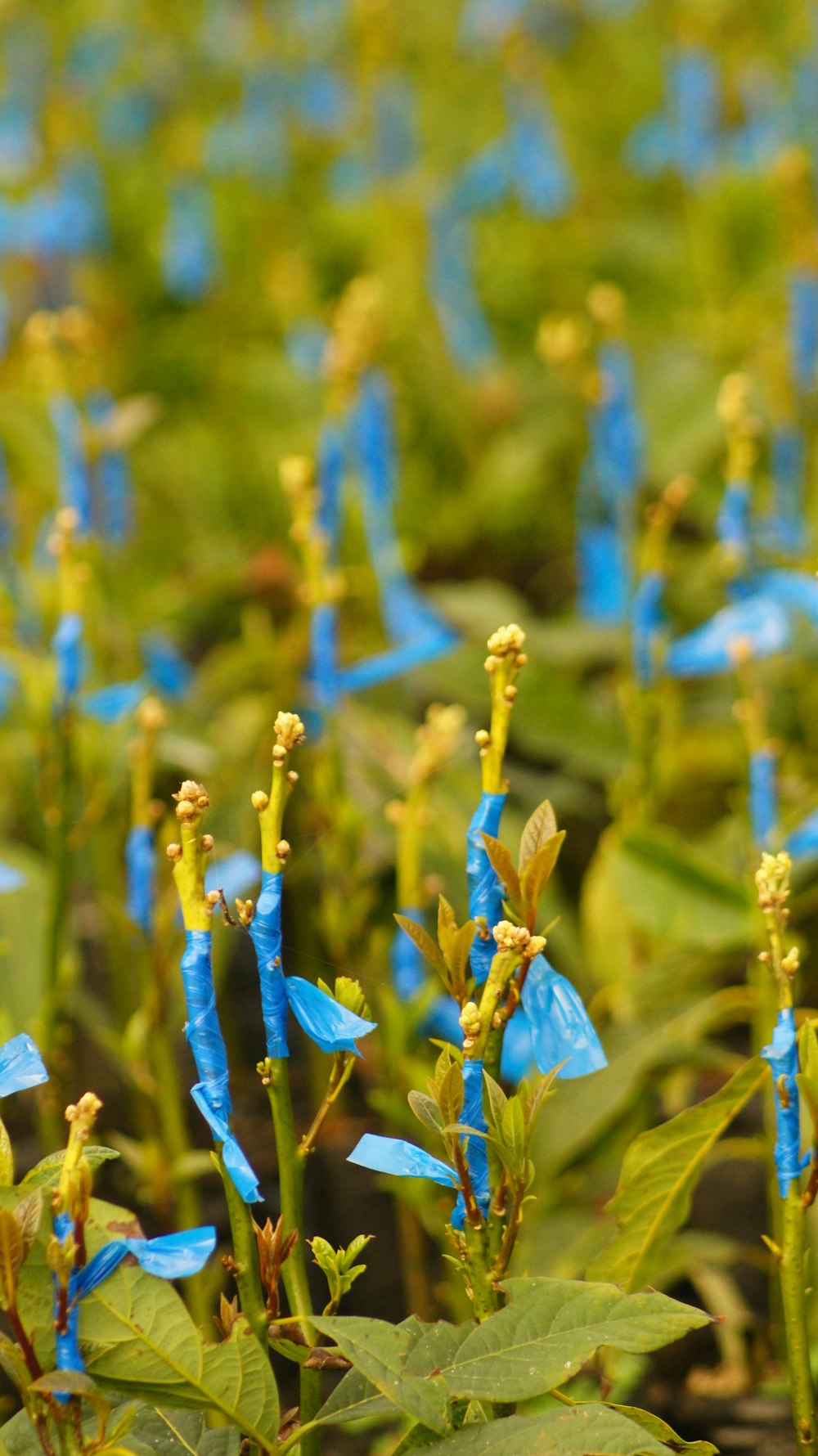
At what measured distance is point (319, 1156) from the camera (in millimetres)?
1121

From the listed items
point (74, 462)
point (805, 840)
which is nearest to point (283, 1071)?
point (805, 840)

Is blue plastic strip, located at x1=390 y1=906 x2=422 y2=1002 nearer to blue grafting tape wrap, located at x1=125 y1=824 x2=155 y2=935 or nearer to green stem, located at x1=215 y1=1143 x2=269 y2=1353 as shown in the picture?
blue grafting tape wrap, located at x1=125 y1=824 x2=155 y2=935

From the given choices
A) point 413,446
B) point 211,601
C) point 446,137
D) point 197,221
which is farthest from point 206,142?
point 211,601

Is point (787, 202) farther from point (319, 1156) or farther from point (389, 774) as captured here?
point (319, 1156)

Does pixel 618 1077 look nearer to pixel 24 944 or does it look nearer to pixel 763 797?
pixel 763 797

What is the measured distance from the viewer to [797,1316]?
0.60 meters

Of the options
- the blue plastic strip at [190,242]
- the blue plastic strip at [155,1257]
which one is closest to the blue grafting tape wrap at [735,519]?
the blue plastic strip at [155,1257]

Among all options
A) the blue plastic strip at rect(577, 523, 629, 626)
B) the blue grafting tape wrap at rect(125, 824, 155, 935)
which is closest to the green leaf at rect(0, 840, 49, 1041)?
the blue grafting tape wrap at rect(125, 824, 155, 935)

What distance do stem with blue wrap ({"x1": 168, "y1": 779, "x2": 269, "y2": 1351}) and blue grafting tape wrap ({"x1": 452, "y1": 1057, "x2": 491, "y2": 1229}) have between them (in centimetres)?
8

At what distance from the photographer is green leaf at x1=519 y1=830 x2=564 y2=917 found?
1.87ft

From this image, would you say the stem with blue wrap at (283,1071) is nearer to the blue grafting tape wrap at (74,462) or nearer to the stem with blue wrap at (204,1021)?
the stem with blue wrap at (204,1021)

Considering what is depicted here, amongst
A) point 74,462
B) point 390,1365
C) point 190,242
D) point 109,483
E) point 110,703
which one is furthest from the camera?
point 190,242

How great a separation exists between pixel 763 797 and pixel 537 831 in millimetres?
367

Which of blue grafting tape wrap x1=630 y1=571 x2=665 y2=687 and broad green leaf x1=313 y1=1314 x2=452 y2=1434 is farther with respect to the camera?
blue grafting tape wrap x1=630 y1=571 x2=665 y2=687
